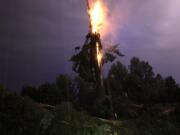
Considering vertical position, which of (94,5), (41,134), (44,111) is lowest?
(41,134)

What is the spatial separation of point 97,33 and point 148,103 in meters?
6.52

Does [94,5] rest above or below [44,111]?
above

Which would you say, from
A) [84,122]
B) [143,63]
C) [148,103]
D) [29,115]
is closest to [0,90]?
[29,115]

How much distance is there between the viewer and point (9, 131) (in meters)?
12.7

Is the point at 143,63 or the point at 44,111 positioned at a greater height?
the point at 143,63

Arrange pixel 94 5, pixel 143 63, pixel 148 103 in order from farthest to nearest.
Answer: pixel 143 63, pixel 94 5, pixel 148 103

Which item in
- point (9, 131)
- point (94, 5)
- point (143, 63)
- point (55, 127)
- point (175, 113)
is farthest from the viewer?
point (143, 63)

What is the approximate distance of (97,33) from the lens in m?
25.8

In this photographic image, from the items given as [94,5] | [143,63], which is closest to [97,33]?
[94,5]

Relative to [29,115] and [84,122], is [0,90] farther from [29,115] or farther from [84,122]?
[84,122]

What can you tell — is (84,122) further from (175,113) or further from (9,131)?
(175,113)

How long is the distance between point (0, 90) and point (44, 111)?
216 centimetres

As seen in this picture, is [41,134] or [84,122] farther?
[84,122]

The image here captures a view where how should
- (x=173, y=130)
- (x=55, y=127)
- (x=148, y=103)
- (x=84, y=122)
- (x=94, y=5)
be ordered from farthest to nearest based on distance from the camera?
1. (x=94, y=5)
2. (x=148, y=103)
3. (x=173, y=130)
4. (x=84, y=122)
5. (x=55, y=127)
